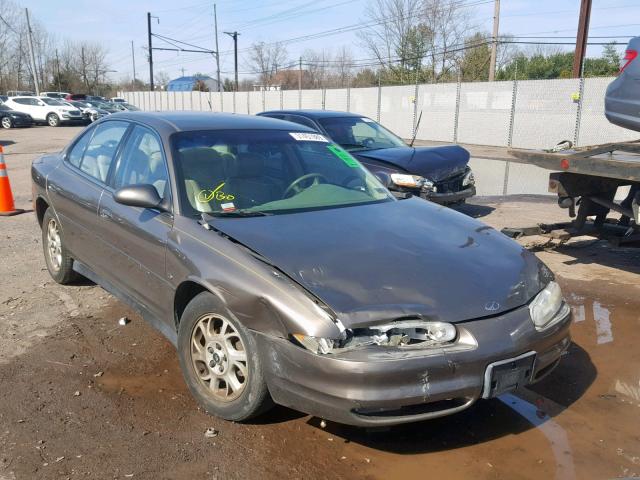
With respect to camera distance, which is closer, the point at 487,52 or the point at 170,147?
the point at 170,147

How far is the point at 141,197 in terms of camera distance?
3475mm

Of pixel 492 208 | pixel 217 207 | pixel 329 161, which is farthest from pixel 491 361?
pixel 492 208

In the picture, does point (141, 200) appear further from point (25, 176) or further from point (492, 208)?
point (25, 176)

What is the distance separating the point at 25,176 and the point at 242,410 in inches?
456

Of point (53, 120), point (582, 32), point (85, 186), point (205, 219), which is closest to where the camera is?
point (205, 219)

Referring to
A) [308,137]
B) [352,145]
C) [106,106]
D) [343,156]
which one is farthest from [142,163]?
[106,106]

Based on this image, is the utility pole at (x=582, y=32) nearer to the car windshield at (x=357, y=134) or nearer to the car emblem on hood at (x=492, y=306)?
the car windshield at (x=357, y=134)

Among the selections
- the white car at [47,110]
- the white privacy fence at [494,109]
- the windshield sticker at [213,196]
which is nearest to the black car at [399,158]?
the windshield sticker at [213,196]

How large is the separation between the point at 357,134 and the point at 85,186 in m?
5.12

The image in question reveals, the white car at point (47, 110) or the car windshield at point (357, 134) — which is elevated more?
the car windshield at point (357, 134)

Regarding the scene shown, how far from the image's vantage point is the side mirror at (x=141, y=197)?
3479 millimetres

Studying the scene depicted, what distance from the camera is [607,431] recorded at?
3.10 m

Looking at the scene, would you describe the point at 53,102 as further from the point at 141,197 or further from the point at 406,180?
the point at 141,197

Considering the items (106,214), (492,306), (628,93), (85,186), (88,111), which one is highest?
(628,93)
